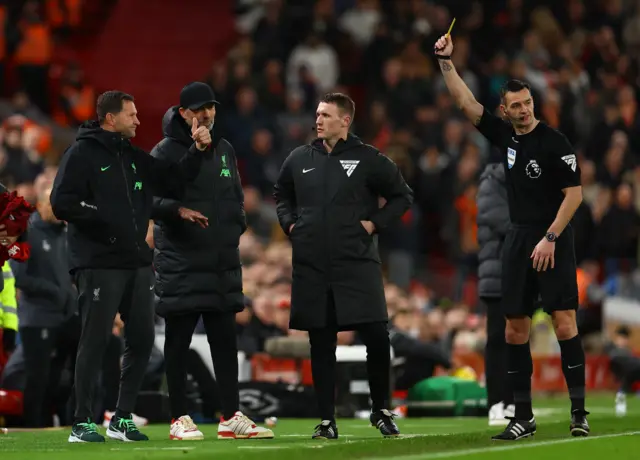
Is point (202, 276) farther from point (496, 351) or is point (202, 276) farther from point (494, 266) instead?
point (496, 351)

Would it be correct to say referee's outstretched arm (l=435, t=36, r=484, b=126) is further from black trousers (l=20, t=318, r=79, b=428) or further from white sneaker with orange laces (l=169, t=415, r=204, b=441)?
black trousers (l=20, t=318, r=79, b=428)

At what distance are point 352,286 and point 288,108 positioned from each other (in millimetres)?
13372

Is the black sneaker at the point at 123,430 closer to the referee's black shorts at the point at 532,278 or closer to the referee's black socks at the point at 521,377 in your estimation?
the referee's black socks at the point at 521,377

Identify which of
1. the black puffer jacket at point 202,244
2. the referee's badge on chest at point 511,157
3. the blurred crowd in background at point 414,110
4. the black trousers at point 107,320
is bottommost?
the black trousers at point 107,320

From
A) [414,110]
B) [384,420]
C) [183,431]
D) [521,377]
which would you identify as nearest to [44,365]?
[183,431]

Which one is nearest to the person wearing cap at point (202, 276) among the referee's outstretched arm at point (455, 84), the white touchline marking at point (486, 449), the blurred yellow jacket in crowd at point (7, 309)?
the blurred yellow jacket in crowd at point (7, 309)

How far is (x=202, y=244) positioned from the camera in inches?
437

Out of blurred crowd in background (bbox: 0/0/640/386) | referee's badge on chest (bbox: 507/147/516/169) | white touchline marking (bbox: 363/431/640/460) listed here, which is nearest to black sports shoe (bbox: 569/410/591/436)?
white touchline marking (bbox: 363/431/640/460)

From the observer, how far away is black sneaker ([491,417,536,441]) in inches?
415

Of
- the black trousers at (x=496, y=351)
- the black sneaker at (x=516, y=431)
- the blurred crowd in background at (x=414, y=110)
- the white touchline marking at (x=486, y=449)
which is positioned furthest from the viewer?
the blurred crowd in background at (x=414, y=110)

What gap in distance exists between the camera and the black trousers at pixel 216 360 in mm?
11062

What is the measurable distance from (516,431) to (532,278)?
1016mm

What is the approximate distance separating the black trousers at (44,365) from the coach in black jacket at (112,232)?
2.35 metres

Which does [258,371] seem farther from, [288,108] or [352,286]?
[288,108]
